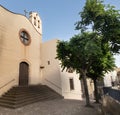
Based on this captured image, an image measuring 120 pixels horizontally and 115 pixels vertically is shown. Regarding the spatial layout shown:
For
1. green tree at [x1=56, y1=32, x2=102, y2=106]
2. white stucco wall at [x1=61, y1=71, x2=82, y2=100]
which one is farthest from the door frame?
green tree at [x1=56, y1=32, x2=102, y2=106]

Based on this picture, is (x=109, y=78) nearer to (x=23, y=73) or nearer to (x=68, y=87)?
(x=68, y=87)

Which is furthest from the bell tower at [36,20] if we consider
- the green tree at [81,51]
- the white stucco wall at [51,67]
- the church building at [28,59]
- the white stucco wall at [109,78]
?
the white stucco wall at [109,78]

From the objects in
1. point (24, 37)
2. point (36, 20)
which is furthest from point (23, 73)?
point (36, 20)

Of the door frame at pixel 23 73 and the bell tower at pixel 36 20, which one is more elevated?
the bell tower at pixel 36 20

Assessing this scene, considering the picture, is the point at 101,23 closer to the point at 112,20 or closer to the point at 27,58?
the point at 112,20

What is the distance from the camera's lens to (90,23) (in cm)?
894

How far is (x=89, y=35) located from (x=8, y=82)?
839cm

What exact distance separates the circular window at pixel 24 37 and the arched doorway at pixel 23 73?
99.9 inches

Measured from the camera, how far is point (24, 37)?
13859 mm

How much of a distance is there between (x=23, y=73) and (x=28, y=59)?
5.77ft

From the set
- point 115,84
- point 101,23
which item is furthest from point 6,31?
point 115,84

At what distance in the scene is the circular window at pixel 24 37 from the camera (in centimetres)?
1353

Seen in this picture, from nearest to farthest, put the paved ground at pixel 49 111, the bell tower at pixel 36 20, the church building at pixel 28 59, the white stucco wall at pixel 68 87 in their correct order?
1. the paved ground at pixel 49 111
2. the church building at pixel 28 59
3. the white stucco wall at pixel 68 87
4. the bell tower at pixel 36 20

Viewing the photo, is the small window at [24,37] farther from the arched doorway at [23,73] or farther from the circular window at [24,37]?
the arched doorway at [23,73]
